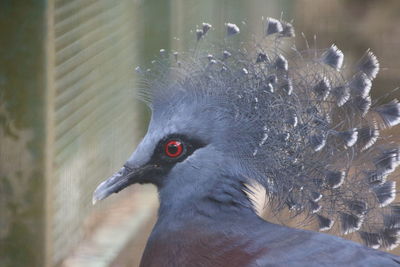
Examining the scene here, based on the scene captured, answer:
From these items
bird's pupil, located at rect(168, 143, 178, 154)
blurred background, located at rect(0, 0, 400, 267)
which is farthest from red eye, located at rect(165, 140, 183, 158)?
blurred background, located at rect(0, 0, 400, 267)

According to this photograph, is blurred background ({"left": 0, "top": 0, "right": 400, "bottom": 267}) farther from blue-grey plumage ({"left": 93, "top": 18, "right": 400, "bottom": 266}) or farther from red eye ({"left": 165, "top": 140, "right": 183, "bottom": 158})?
red eye ({"left": 165, "top": 140, "right": 183, "bottom": 158})

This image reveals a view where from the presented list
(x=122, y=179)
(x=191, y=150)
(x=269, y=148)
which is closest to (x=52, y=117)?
(x=122, y=179)

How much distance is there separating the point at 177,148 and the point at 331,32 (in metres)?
3.24

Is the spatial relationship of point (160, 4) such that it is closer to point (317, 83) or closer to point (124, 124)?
point (124, 124)

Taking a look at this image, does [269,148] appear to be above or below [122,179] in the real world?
above

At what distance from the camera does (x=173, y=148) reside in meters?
1.82

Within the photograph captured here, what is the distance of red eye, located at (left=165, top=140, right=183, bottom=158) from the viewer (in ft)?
5.97

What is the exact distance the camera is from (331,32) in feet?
15.9

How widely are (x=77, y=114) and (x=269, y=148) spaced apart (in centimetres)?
66

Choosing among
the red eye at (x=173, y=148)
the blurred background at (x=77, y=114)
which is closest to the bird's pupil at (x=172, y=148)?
the red eye at (x=173, y=148)

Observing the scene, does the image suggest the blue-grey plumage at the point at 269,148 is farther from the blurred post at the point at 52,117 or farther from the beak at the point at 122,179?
the blurred post at the point at 52,117

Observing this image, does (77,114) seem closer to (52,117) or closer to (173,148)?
(52,117)

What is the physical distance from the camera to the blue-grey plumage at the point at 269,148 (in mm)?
1807

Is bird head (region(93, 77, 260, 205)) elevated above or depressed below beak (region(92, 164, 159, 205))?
above
